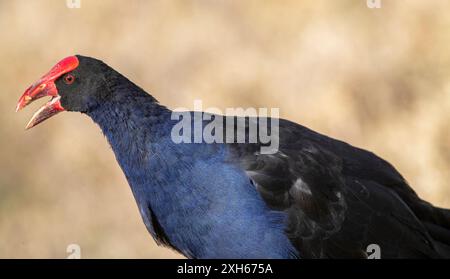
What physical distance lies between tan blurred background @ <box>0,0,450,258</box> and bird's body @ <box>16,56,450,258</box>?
159 inches

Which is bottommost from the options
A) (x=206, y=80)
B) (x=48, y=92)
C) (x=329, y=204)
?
(x=329, y=204)

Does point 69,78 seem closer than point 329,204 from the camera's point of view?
No

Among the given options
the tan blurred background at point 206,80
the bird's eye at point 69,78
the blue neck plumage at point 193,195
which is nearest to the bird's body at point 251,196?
the blue neck plumage at point 193,195

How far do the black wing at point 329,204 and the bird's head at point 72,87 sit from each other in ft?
3.05

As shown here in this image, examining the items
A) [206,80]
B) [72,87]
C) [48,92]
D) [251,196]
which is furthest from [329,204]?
[206,80]

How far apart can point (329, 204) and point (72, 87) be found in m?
1.70

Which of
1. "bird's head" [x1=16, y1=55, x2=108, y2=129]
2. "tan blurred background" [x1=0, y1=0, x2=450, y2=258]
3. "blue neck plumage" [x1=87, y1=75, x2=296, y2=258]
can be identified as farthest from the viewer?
"tan blurred background" [x1=0, y1=0, x2=450, y2=258]

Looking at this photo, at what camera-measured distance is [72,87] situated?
5383 millimetres

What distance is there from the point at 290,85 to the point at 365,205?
451 centimetres

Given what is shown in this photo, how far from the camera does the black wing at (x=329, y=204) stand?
5.10 metres

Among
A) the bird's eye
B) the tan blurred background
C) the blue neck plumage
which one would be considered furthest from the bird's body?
the tan blurred background

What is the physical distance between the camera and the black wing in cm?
510

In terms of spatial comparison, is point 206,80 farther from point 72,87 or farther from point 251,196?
point 251,196

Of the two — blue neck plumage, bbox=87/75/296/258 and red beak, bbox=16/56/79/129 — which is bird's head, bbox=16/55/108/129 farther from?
blue neck plumage, bbox=87/75/296/258
